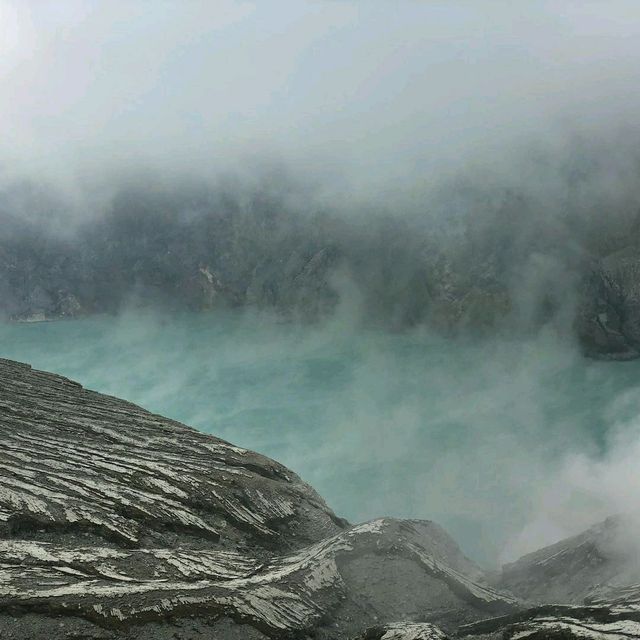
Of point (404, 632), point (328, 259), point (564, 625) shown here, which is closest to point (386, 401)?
point (328, 259)

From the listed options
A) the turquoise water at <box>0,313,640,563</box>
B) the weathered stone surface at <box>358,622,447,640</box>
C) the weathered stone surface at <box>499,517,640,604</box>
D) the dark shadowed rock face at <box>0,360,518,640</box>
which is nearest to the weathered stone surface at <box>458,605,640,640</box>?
the weathered stone surface at <box>358,622,447,640</box>

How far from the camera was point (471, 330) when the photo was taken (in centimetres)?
11256

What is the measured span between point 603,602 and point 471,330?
95361 millimetres

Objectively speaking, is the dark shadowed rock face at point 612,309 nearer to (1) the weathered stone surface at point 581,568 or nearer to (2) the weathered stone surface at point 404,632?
(1) the weathered stone surface at point 581,568

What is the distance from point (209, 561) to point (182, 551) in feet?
3.86

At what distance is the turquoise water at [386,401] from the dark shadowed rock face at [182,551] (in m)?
40.9

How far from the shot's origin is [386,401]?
107000 millimetres

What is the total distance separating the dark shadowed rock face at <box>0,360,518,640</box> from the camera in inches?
631

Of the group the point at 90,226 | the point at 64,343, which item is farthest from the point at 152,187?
the point at 64,343

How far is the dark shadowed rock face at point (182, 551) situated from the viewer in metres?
16.0

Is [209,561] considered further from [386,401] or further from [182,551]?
[386,401]

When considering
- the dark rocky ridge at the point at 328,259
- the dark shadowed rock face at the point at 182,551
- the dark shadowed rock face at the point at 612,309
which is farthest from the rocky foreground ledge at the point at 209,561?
the dark rocky ridge at the point at 328,259

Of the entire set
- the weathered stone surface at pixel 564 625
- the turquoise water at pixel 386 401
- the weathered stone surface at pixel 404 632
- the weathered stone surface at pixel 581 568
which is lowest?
the weathered stone surface at pixel 564 625

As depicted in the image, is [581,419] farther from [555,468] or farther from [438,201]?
[438,201]
